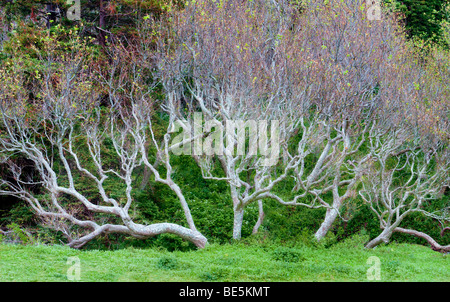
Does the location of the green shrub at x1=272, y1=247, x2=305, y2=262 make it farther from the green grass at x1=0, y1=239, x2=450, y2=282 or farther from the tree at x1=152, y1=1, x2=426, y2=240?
the tree at x1=152, y1=1, x2=426, y2=240

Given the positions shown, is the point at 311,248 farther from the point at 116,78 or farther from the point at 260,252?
the point at 116,78

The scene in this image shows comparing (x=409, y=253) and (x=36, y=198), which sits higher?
(x=36, y=198)

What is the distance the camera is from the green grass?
34.9 ft


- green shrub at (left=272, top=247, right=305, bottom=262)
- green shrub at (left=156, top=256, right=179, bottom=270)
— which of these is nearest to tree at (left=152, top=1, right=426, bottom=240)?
green shrub at (left=272, top=247, right=305, bottom=262)

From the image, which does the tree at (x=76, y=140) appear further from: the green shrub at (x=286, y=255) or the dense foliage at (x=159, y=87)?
the green shrub at (x=286, y=255)

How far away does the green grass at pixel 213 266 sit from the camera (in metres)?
10.6

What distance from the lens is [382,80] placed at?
1567 centimetres

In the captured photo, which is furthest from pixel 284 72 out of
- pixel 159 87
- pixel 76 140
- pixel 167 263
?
pixel 76 140

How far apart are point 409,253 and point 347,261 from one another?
377 centimetres

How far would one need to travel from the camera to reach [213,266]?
1163 cm

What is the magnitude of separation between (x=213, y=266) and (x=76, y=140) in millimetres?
8979

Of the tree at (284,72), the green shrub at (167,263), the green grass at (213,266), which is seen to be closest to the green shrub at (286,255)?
the green grass at (213,266)

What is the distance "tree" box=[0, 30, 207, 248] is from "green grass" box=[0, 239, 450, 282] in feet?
7.95
